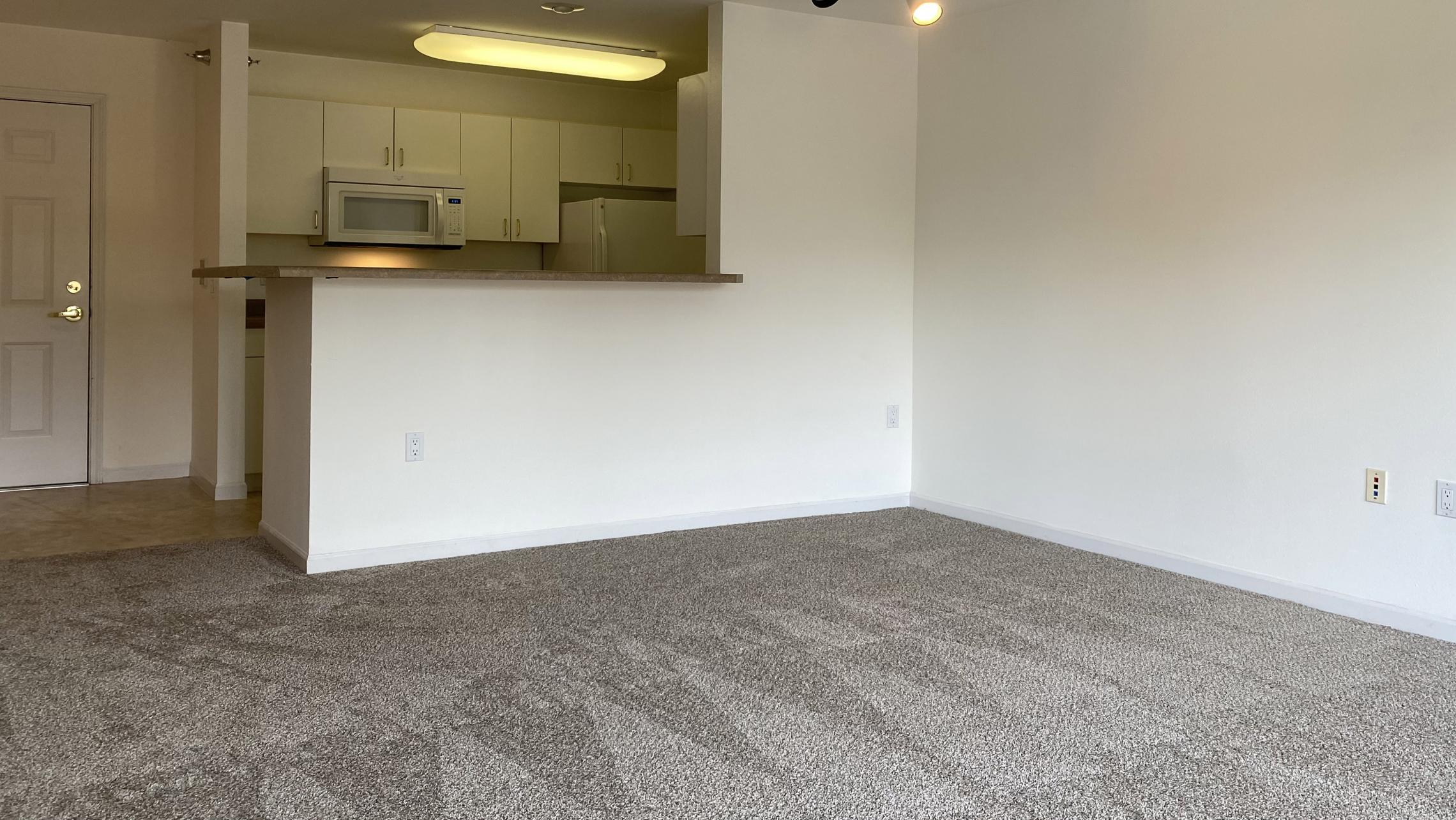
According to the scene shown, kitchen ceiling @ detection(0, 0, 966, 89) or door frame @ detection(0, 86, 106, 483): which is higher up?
kitchen ceiling @ detection(0, 0, 966, 89)

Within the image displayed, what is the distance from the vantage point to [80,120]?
555 cm

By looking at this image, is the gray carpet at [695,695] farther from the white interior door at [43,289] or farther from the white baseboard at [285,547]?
the white interior door at [43,289]

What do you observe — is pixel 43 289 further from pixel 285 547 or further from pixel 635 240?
pixel 635 240

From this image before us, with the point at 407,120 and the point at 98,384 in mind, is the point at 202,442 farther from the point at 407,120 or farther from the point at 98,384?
the point at 407,120

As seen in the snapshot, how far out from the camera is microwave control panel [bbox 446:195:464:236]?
20.7ft

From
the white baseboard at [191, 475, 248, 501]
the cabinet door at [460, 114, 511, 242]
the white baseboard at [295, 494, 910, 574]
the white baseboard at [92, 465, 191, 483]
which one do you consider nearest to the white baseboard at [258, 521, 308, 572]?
the white baseboard at [295, 494, 910, 574]

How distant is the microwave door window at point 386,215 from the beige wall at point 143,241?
809 millimetres

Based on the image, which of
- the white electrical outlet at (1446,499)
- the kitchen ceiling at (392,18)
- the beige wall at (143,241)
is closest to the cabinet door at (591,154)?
the kitchen ceiling at (392,18)

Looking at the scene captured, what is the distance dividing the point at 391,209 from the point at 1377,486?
16.3ft

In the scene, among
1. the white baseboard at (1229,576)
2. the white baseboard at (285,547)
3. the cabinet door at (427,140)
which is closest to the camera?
the white baseboard at (1229,576)

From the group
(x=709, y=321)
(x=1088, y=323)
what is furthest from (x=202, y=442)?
(x=1088, y=323)

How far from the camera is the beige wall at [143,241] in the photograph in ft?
18.3

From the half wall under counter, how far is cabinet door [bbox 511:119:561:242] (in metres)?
2.18

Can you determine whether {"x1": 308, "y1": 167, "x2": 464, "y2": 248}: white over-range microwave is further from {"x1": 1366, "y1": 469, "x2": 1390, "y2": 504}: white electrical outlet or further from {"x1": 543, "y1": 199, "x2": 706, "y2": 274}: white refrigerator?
{"x1": 1366, "y1": 469, "x2": 1390, "y2": 504}: white electrical outlet
